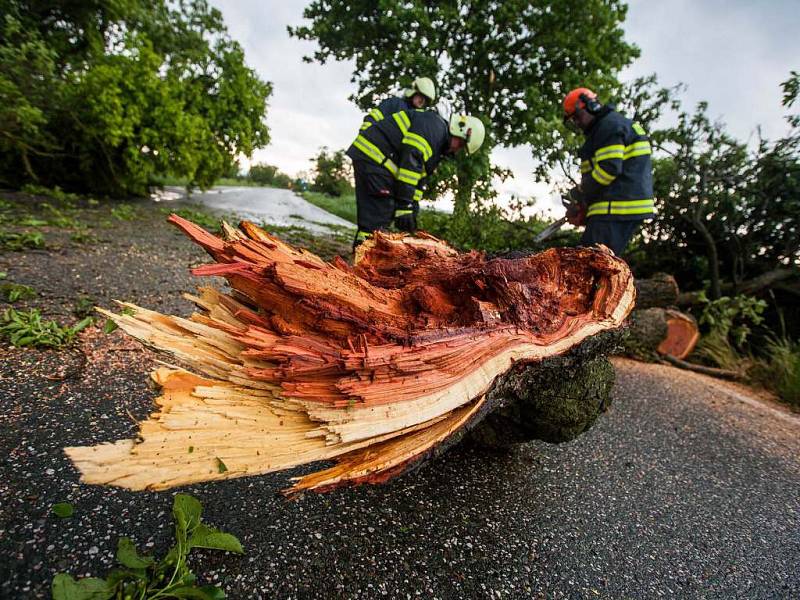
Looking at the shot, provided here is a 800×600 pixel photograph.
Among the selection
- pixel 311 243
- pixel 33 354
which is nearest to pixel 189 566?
pixel 33 354

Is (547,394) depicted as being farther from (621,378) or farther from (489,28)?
(489,28)

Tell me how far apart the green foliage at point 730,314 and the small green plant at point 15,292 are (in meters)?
6.44

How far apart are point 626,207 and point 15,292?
4829 mm

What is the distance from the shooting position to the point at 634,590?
1178 millimetres

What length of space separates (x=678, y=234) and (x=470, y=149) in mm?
3585

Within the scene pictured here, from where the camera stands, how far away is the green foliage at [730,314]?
4484 mm

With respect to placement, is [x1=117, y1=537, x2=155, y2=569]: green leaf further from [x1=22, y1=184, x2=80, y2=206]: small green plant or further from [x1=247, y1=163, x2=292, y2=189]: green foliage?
[x1=247, y1=163, x2=292, y2=189]: green foliage

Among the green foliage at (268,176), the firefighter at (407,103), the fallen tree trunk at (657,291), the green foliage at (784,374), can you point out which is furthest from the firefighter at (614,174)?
the green foliage at (268,176)

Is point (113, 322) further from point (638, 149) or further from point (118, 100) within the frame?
point (118, 100)

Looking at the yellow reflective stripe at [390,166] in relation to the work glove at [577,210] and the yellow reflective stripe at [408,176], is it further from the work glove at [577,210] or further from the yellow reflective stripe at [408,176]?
the work glove at [577,210]

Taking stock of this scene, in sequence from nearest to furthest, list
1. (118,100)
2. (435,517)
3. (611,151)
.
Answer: (435,517), (611,151), (118,100)

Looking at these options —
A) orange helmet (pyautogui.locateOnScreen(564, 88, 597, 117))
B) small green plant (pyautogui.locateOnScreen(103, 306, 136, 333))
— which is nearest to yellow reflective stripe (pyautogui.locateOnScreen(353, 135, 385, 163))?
orange helmet (pyautogui.locateOnScreen(564, 88, 597, 117))

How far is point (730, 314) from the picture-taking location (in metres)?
4.61

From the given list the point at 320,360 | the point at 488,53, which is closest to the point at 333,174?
the point at 488,53
